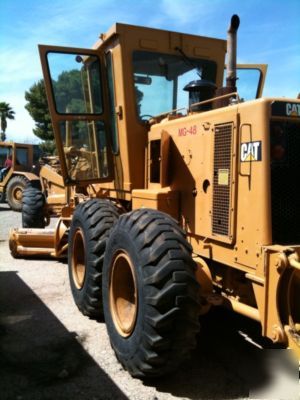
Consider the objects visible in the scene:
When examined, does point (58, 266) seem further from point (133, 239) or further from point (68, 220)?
point (133, 239)

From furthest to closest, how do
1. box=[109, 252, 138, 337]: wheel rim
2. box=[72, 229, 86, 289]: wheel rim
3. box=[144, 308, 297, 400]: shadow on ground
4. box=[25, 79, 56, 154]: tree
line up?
1. box=[25, 79, 56, 154]: tree
2. box=[72, 229, 86, 289]: wheel rim
3. box=[109, 252, 138, 337]: wheel rim
4. box=[144, 308, 297, 400]: shadow on ground

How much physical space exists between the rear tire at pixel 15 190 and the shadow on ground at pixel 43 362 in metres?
12.1

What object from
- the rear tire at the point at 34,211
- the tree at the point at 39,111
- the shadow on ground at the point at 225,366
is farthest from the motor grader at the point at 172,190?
the tree at the point at 39,111

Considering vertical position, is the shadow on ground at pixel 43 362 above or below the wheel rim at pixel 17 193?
below

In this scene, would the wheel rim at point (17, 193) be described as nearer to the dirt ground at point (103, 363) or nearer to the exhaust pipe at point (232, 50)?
the dirt ground at point (103, 363)

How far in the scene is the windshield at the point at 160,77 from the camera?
5.35 meters

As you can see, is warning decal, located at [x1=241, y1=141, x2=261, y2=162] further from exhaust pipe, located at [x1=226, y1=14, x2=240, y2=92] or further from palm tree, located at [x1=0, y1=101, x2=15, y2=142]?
palm tree, located at [x1=0, y1=101, x2=15, y2=142]

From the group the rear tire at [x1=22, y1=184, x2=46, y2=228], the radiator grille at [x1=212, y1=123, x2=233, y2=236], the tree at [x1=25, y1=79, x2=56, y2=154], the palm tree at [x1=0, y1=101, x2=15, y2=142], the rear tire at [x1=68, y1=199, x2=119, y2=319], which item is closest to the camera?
the radiator grille at [x1=212, y1=123, x2=233, y2=236]

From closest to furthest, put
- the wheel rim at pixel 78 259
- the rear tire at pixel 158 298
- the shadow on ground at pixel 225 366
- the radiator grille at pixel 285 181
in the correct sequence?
the rear tire at pixel 158 298 → the radiator grille at pixel 285 181 → the shadow on ground at pixel 225 366 → the wheel rim at pixel 78 259

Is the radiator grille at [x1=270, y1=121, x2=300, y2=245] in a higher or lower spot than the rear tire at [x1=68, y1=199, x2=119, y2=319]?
higher

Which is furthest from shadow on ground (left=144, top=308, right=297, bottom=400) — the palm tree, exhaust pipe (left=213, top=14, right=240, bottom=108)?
the palm tree

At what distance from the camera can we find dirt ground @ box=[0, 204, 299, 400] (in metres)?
3.54

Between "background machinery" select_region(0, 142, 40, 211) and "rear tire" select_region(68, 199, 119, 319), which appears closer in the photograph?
"rear tire" select_region(68, 199, 119, 319)

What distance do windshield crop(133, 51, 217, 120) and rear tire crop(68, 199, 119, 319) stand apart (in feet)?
3.94
